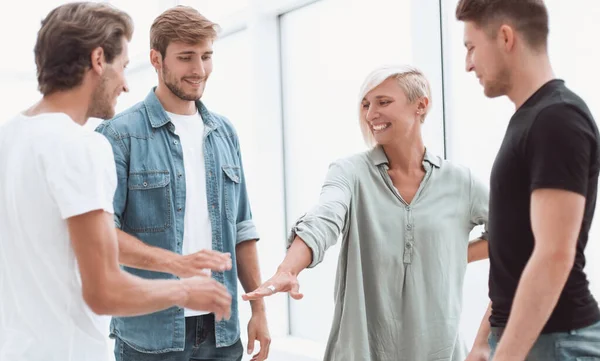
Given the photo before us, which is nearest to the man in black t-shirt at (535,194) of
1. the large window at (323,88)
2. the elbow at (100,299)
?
the elbow at (100,299)

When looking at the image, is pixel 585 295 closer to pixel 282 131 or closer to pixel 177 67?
pixel 177 67

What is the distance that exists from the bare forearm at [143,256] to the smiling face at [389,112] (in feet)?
2.36

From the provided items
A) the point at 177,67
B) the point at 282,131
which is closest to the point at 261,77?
the point at 282,131

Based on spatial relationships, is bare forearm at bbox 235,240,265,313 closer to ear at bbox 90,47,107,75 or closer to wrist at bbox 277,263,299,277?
wrist at bbox 277,263,299,277

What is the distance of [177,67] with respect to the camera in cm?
233

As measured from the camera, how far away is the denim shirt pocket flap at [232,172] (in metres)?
2.39

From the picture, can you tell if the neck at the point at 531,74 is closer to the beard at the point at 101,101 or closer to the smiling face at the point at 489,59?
the smiling face at the point at 489,59

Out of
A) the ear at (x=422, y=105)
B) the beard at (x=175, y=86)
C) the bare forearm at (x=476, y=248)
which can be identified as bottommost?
the bare forearm at (x=476, y=248)

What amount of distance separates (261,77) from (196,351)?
7.35 feet

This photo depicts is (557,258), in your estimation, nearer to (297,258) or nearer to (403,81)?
(297,258)

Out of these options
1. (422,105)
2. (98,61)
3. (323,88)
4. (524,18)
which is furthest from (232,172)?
(323,88)

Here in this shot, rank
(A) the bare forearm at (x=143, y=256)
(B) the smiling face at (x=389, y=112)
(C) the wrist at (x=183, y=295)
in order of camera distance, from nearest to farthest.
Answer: (C) the wrist at (x=183, y=295) → (A) the bare forearm at (x=143, y=256) → (B) the smiling face at (x=389, y=112)

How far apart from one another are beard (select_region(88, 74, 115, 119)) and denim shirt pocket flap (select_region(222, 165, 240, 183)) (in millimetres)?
682

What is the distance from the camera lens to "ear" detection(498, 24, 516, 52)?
5.04 feet
